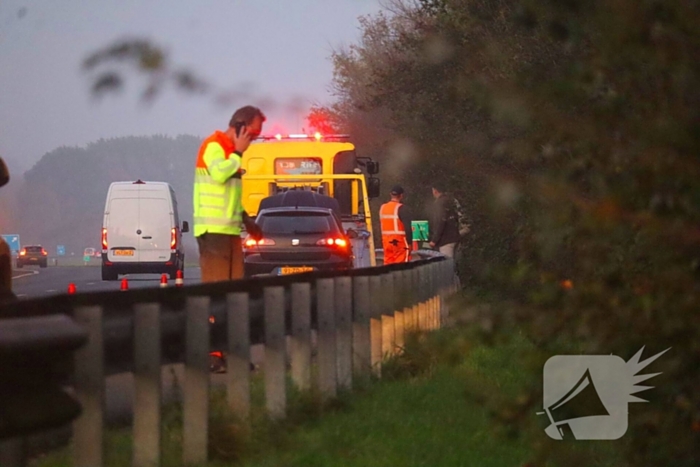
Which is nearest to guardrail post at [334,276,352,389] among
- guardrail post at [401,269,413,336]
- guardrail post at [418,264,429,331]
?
guardrail post at [401,269,413,336]

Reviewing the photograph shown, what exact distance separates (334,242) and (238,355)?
12.4 metres

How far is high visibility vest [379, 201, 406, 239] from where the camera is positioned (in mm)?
22047

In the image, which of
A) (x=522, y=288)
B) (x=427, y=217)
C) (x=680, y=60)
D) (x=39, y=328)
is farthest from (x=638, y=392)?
(x=427, y=217)

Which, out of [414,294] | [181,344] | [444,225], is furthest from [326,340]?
[444,225]

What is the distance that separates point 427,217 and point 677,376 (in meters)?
30.5

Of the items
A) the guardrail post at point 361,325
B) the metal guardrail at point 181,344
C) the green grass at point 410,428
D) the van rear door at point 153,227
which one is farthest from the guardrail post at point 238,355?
the van rear door at point 153,227

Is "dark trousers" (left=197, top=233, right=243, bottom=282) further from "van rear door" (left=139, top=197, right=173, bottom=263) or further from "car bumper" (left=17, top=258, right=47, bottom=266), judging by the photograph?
"car bumper" (left=17, top=258, right=47, bottom=266)

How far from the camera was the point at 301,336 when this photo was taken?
29.4 ft

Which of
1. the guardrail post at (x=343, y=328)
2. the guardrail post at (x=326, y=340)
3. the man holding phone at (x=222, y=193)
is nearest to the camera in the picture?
the guardrail post at (x=326, y=340)

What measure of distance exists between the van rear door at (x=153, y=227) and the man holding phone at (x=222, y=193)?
23068 millimetres

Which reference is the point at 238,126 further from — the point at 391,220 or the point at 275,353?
the point at 391,220

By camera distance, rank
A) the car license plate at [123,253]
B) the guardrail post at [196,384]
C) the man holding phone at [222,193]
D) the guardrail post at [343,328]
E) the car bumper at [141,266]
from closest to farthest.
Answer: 1. the guardrail post at [196,384]
2. the guardrail post at [343,328]
3. the man holding phone at [222,193]
4. the car license plate at [123,253]
5. the car bumper at [141,266]

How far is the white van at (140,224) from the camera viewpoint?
3431 cm

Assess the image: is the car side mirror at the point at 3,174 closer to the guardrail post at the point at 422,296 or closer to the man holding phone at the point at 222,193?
the man holding phone at the point at 222,193
